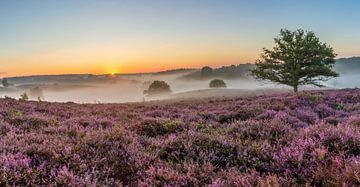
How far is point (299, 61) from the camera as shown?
48188mm

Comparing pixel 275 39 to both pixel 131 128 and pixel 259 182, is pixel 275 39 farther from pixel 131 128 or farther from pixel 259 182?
pixel 259 182

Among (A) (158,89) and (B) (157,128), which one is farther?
(A) (158,89)

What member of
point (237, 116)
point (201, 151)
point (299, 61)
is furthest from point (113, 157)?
point (299, 61)

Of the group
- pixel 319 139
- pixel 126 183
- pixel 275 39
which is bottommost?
pixel 126 183

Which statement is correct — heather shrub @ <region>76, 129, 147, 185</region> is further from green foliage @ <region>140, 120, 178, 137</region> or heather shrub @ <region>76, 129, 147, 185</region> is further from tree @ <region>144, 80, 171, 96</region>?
tree @ <region>144, 80, 171, 96</region>

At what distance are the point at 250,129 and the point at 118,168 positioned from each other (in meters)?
3.83

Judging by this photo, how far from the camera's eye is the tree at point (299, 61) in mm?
47531

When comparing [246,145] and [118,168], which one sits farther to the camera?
[246,145]

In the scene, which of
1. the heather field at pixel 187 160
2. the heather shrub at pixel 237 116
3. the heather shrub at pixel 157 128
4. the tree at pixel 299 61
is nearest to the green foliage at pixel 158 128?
the heather shrub at pixel 157 128

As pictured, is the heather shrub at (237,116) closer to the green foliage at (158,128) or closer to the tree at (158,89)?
the green foliage at (158,128)

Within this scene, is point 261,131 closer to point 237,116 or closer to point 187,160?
point 187,160

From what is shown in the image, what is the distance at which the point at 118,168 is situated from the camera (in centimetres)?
595

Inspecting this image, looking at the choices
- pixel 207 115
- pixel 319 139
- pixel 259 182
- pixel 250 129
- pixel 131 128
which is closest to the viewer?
pixel 259 182

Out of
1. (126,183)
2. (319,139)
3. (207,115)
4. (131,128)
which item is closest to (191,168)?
(126,183)
